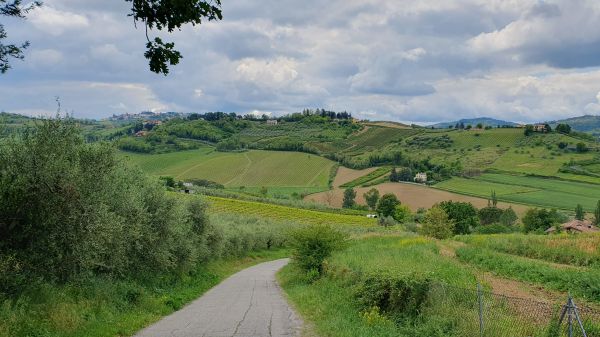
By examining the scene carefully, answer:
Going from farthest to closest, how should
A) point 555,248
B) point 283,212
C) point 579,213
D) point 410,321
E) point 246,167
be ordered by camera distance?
point 246,167 → point 579,213 → point 283,212 → point 555,248 → point 410,321

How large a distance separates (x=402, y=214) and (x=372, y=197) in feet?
36.7

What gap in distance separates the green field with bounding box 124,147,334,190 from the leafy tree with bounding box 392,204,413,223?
27251mm

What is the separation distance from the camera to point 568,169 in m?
137

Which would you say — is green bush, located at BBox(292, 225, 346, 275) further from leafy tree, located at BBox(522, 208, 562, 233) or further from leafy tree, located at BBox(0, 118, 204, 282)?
leafy tree, located at BBox(522, 208, 562, 233)

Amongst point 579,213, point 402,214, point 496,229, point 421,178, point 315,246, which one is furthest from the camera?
point 421,178

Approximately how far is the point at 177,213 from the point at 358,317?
13.2 metres

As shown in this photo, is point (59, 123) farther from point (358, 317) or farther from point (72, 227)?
point (358, 317)

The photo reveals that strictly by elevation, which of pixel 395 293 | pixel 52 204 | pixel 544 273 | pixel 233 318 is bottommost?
pixel 233 318

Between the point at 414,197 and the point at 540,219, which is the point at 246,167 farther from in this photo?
the point at 540,219

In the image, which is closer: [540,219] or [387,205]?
[540,219]

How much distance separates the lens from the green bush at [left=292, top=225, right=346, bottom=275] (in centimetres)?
3020

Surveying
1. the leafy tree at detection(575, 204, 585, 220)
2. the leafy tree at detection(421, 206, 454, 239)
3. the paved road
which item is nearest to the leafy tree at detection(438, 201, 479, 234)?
the leafy tree at detection(575, 204, 585, 220)

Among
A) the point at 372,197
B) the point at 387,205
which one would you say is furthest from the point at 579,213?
the point at 372,197

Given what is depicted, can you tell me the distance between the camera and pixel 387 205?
11662 cm
